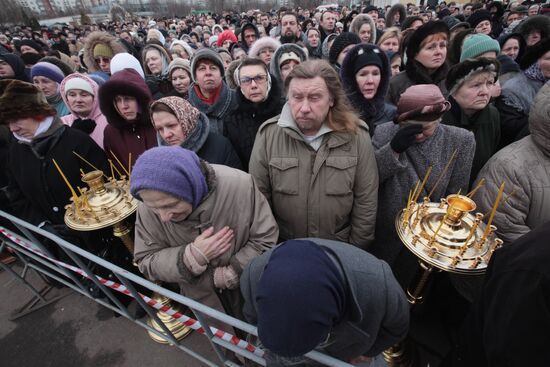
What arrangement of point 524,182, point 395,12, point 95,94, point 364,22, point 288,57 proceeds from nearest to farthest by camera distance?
point 524,182 → point 95,94 → point 288,57 → point 364,22 → point 395,12

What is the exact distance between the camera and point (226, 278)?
1.84m

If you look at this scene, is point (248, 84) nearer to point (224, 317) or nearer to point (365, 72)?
point (365, 72)

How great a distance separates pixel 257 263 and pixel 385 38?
4.99 m

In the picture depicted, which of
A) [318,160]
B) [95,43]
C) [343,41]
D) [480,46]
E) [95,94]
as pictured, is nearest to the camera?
[318,160]

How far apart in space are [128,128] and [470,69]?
3.45 metres

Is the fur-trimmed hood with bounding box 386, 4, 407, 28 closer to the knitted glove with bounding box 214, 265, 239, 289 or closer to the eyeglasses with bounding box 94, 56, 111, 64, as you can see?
the eyeglasses with bounding box 94, 56, 111, 64

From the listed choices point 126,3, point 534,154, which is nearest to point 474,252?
point 534,154

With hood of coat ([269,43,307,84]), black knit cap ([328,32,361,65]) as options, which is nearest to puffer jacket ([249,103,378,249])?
hood of coat ([269,43,307,84])

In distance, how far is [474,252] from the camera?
4.71 ft

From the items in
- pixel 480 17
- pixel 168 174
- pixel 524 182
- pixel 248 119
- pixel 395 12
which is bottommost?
pixel 524 182

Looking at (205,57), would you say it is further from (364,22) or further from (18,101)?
(364,22)

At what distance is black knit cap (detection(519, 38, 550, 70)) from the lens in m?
2.74

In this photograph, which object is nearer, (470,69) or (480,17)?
(470,69)

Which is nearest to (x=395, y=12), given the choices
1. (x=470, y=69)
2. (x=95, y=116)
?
(x=470, y=69)
